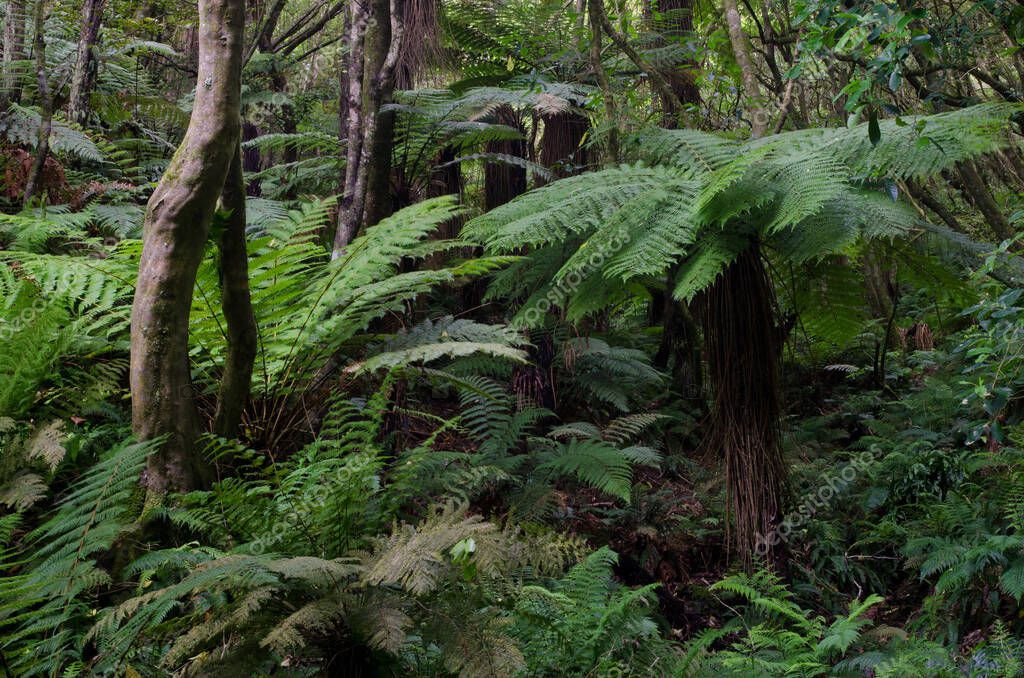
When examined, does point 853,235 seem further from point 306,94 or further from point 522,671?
point 306,94

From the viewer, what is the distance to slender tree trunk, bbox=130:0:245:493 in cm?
237

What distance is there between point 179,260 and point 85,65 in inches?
150

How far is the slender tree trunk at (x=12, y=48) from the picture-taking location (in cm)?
535

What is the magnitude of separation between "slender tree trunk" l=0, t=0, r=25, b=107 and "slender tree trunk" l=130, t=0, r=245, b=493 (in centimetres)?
387

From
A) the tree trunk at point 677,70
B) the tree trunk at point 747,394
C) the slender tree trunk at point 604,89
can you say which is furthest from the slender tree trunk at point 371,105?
the tree trunk at point 677,70

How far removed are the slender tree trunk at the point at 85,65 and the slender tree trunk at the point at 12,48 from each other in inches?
14.8

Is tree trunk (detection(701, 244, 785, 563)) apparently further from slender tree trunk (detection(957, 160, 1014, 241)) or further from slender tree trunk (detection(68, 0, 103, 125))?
slender tree trunk (detection(68, 0, 103, 125))

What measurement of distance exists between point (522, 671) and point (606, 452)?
1.63 metres

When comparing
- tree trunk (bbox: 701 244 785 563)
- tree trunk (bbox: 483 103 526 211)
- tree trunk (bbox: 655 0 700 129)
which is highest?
tree trunk (bbox: 655 0 700 129)

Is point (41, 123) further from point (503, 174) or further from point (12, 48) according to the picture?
point (503, 174)

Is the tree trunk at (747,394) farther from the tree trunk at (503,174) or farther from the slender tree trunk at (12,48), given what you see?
the slender tree trunk at (12,48)

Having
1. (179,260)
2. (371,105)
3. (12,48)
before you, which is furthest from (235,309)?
(12,48)

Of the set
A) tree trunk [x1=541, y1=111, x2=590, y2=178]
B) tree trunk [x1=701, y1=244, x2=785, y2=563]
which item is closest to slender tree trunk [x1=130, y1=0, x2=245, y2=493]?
tree trunk [x1=701, y1=244, x2=785, y2=563]

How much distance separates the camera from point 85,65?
17.0ft
